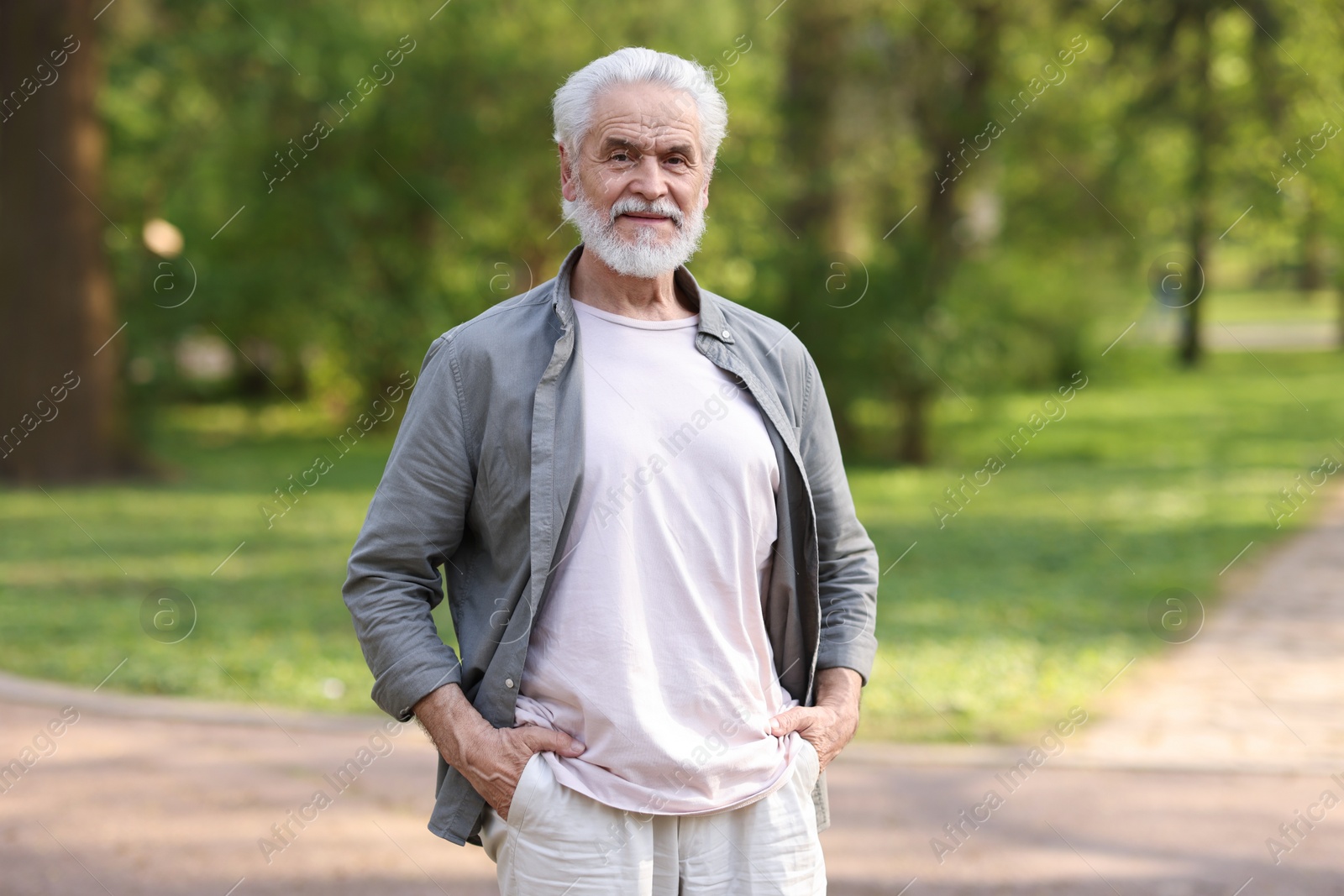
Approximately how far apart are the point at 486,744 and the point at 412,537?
0.37 metres

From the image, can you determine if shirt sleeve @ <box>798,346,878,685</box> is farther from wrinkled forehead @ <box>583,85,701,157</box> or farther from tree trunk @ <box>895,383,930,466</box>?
tree trunk @ <box>895,383,930,466</box>

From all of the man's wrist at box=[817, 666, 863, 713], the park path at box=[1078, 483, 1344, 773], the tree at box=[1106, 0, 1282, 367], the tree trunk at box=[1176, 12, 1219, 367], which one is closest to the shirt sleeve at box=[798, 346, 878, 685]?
the man's wrist at box=[817, 666, 863, 713]

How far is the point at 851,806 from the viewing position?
5270mm

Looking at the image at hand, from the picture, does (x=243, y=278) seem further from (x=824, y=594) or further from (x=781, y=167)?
(x=824, y=594)

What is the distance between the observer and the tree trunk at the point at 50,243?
47.0 feet

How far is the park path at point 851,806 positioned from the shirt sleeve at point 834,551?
226cm

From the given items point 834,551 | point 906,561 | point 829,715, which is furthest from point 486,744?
point 906,561

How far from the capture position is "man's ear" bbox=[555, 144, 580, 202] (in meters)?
2.37

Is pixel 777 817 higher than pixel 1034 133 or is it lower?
lower

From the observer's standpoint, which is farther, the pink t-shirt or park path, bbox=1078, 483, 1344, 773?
park path, bbox=1078, 483, 1344, 773

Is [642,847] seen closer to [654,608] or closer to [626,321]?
[654,608]

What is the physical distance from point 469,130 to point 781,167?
450 centimetres

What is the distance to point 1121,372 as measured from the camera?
32.0 m

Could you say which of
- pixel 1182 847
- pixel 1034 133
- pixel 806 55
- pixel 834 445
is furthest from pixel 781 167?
pixel 834 445
